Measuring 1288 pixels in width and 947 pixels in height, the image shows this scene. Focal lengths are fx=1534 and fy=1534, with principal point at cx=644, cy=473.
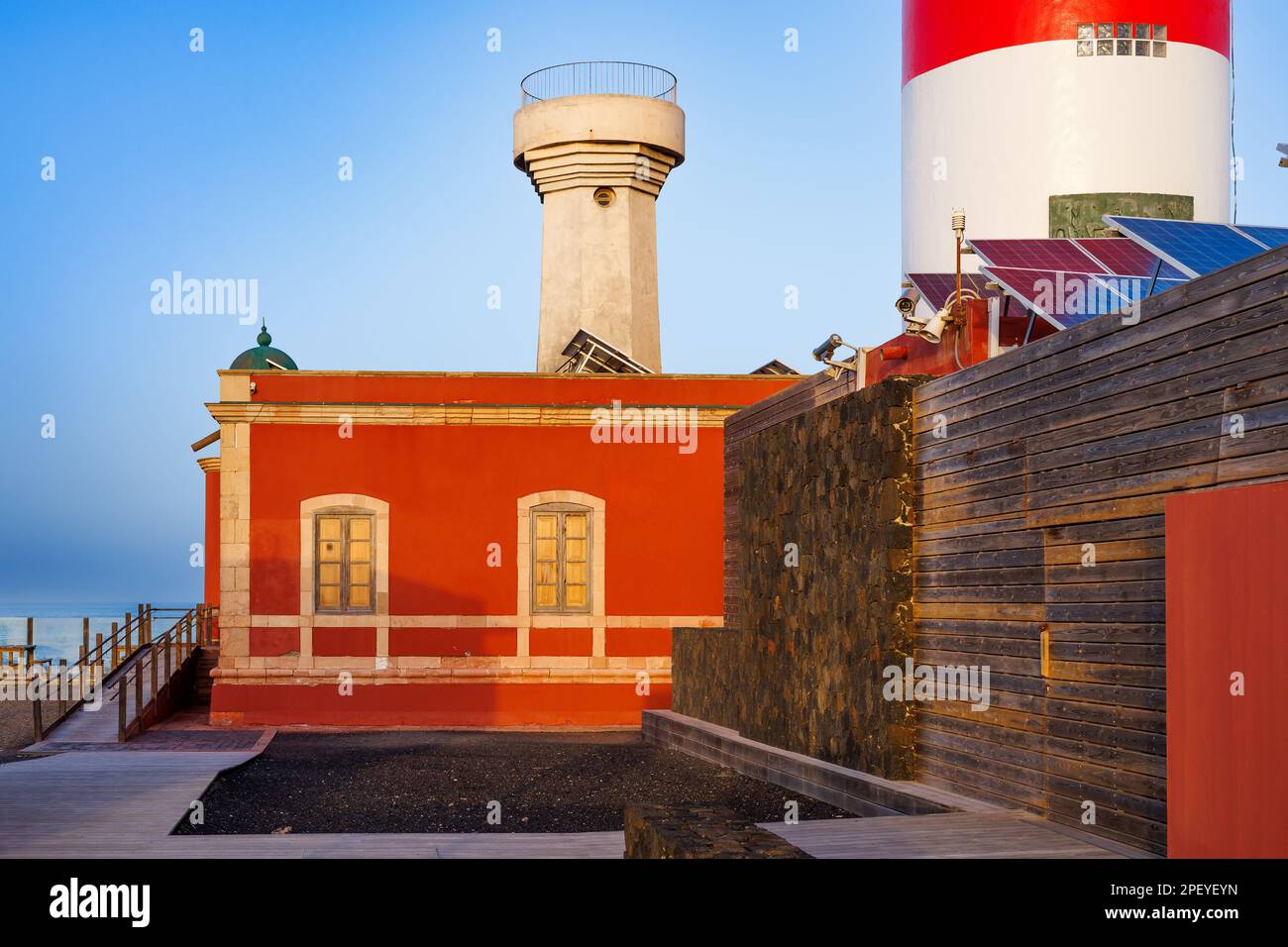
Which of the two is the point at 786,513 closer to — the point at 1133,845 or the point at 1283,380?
the point at 1133,845

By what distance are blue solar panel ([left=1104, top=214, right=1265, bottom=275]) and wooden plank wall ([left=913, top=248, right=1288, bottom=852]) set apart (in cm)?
178

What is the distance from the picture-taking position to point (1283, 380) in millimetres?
6680

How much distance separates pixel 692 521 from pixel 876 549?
8771 mm

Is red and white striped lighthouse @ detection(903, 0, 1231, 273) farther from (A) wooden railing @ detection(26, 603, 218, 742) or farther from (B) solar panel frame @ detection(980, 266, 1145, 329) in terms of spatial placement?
(A) wooden railing @ detection(26, 603, 218, 742)

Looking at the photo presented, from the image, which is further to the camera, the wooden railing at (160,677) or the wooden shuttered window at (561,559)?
the wooden shuttered window at (561,559)

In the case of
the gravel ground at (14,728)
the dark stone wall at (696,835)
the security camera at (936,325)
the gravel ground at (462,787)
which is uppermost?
the security camera at (936,325)

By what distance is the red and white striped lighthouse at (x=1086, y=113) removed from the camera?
17.4 m

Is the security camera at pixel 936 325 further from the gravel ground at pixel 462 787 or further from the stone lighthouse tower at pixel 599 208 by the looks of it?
the stone lighthouse tower at pixel 599 208

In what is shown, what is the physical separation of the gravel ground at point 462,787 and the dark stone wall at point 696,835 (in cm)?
325

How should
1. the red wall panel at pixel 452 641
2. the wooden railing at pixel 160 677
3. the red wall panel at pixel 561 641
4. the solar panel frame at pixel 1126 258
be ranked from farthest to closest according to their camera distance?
the red wall panel at pixel 561 641
the red wall panel at pixel 452 641
the wooden railing at pixel 160 677
the solar panel frame at pixel 1126 258

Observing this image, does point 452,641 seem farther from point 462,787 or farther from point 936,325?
point 936,325

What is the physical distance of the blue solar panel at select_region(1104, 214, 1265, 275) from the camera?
34.2 feet

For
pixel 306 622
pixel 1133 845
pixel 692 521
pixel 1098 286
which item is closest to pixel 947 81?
pixel 692 521

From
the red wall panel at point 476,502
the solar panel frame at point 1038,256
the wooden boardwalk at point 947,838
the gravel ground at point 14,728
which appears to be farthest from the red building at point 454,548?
the wooden boardwalk at point 947,838
